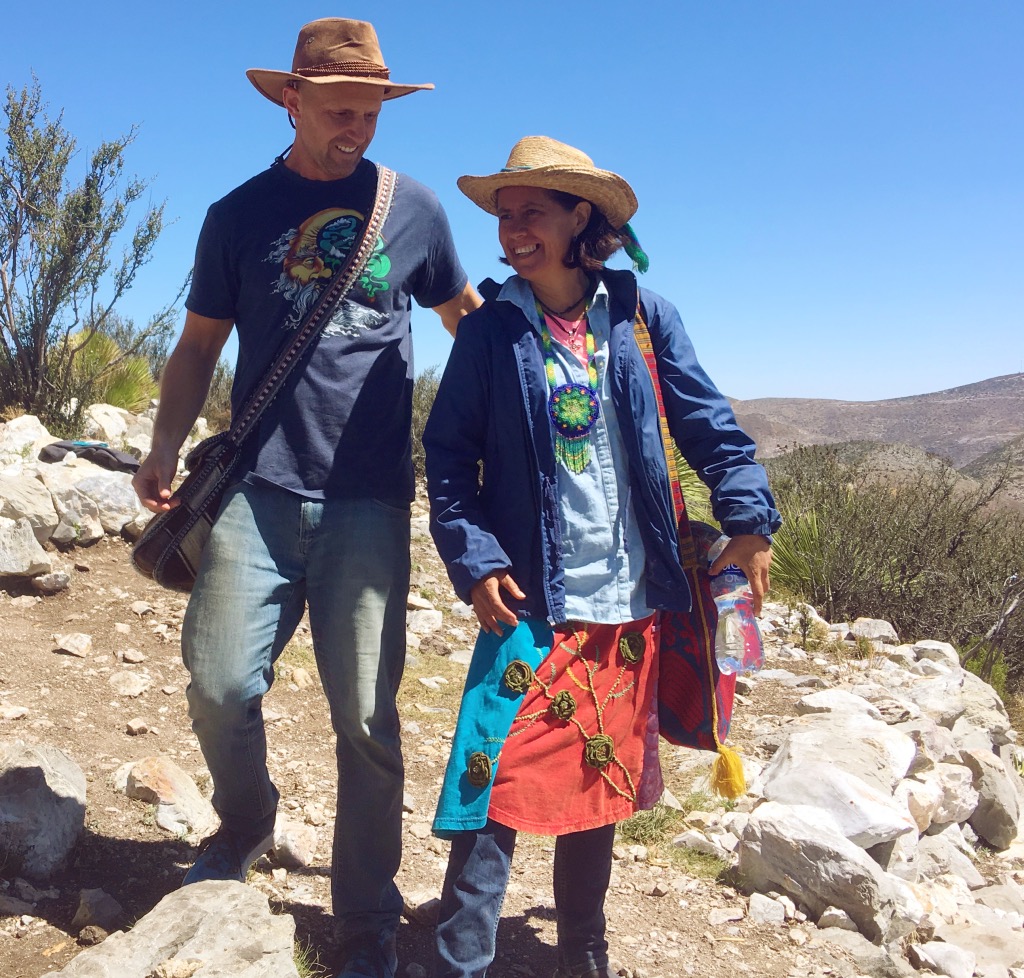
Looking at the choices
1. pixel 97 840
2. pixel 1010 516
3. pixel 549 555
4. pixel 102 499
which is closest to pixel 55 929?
pixel 97 840

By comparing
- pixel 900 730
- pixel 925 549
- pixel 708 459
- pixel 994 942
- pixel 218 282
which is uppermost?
pixel 218 282

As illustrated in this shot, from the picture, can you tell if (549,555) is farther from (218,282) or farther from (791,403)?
(791,403)

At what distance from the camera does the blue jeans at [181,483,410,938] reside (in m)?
2.31

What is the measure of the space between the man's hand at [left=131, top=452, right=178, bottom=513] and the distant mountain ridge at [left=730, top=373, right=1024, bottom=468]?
46.9 metres

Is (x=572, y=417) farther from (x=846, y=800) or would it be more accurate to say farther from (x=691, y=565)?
(x=846, y=800)

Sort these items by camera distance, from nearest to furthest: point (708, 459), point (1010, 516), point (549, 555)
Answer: point (549, 555) < point (708, 459) < point (1010, 516)

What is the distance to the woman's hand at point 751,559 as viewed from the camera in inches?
90.5

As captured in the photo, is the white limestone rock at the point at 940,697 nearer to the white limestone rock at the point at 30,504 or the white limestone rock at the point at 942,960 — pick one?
the white limestone rock at the point at 942,960

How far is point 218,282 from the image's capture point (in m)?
2.46

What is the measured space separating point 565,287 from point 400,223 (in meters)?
0.46

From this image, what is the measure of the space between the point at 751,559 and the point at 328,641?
1.03 m

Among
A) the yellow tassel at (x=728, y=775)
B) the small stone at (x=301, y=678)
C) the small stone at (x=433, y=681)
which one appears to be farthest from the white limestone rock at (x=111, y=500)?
the yellow tassel at (x=728, y=775)

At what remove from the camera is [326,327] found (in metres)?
2.40

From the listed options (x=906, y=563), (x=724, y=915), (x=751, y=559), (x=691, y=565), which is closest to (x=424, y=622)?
(x=724, y=915)
